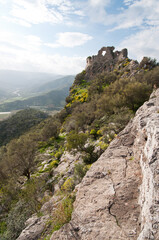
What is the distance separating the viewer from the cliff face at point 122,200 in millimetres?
4206

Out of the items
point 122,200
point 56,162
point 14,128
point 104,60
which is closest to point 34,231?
point 122,200

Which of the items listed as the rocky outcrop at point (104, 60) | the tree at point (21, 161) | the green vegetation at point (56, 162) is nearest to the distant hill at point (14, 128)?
the green vegetation at point (56, 162)

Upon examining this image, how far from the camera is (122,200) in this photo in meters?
5.75

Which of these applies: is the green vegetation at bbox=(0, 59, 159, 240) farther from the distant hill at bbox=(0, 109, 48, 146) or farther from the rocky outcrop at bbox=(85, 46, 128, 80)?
the distant hill at bbox=(0, 109, 48, 146)

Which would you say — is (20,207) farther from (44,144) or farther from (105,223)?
(44,144)

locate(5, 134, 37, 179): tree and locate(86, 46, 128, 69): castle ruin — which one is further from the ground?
locate(86, 46, 128, 69): castle ruin

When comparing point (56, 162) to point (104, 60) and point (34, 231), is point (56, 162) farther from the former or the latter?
point (104, 60)

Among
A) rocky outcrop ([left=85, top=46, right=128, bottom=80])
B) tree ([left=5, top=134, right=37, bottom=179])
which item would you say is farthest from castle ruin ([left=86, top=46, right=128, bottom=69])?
tree ([left=5, top=134, right=37, bottom=179])

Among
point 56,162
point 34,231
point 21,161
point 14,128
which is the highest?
point 34,231

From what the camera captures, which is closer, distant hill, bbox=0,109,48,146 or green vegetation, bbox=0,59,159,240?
green vegetation, bbox=0,59,159,240

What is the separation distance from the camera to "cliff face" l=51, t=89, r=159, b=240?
421cm

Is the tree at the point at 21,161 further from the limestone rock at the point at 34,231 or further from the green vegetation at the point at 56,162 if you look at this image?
the limestone rock at the point at 34,231

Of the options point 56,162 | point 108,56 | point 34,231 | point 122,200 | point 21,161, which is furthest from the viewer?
point 108,56

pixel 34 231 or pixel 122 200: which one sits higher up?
pixel 122 200
